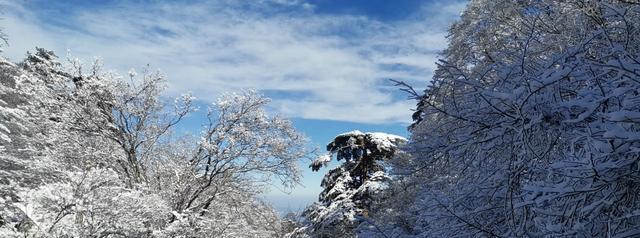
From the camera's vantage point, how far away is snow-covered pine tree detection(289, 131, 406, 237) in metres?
14.2

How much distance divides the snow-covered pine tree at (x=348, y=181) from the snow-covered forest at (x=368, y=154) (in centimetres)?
6

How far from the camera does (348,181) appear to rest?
16.0m

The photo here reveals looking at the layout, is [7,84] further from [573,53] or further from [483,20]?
[573,53]

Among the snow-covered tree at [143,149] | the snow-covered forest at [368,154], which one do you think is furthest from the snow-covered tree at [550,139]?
the snow-covered tree at [143,149]

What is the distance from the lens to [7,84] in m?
14.9

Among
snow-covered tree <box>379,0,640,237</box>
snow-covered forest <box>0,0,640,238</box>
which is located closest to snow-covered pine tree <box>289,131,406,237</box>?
snow-covered forest <box>0,0,640,238</box>

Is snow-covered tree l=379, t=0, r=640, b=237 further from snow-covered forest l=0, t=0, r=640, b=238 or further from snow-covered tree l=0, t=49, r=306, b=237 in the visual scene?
snow-covered tree l=0, t=49, r=306, b=237

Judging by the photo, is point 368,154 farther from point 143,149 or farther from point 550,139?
point 550,139

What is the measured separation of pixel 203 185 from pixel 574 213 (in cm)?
1181

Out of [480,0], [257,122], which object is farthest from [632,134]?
[257,122]

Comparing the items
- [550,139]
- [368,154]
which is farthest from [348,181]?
[550,139]

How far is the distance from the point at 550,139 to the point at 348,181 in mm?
13280

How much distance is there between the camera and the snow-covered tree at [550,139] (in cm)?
204

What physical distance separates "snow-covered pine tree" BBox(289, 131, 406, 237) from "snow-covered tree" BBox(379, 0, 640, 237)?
942cm
